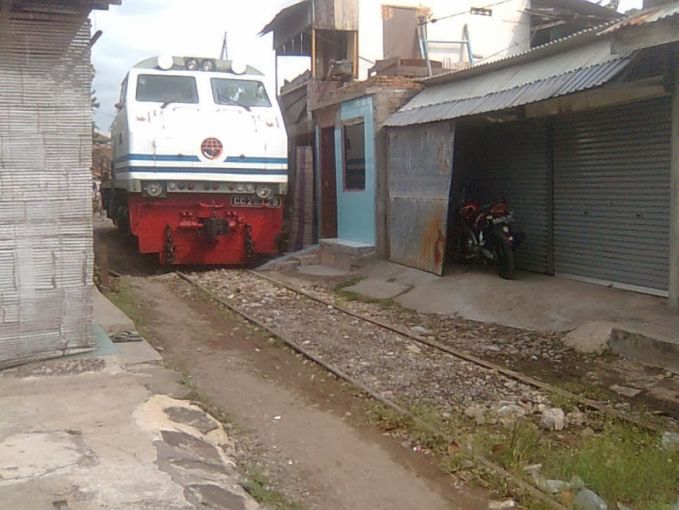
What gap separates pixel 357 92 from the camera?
13500 millimetres

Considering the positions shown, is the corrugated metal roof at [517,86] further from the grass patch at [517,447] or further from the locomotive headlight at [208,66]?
the grass patch at [517,447]

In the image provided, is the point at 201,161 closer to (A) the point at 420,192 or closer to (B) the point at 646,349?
(A) the point at 420,192

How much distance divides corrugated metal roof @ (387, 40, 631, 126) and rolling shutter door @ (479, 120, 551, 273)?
35.9 inches

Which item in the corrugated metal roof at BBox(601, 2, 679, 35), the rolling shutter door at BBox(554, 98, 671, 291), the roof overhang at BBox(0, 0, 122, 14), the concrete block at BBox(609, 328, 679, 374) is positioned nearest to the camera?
the roof overhang at BBox(0, 0, 122, 14)

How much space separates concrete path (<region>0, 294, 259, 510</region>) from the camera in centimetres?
399

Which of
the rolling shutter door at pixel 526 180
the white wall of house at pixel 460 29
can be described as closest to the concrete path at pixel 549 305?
the rolling shutter door at pixel 526 180

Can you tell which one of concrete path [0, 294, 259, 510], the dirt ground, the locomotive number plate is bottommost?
the dirt ground

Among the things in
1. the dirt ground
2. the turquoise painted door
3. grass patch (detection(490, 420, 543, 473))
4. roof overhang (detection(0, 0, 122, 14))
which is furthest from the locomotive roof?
grass patch (detection(490, 420, 543, 473))

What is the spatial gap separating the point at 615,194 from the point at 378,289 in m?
3.62

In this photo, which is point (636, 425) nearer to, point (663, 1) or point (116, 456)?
point (116, 456)

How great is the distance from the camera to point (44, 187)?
634 cm

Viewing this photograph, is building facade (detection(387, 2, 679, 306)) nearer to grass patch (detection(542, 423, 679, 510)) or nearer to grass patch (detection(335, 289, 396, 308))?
grass patch (detection(335, 289, 396, 308))

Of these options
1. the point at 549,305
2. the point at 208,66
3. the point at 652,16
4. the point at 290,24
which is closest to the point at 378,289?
the point at 549,305

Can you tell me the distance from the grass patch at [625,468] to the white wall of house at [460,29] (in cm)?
1432
